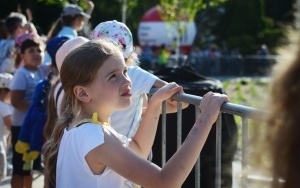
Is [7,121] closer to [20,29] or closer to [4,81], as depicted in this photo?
[4,81]

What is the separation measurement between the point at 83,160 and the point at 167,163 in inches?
12.9

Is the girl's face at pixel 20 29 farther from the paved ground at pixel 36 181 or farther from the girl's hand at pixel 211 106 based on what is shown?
the girl's hand at pixel 211 106

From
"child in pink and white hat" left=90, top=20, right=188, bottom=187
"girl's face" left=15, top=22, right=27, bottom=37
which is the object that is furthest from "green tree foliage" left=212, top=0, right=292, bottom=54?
"child in pink and white hat" left=90, top=20, right=188, bottom=187

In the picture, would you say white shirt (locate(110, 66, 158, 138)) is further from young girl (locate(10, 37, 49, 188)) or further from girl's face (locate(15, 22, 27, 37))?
girl's face (locate(15, 22, 27, 37))

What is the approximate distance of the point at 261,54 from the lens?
39.0 m

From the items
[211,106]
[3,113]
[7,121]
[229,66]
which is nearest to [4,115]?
[3,113]

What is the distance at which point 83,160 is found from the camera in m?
2.58

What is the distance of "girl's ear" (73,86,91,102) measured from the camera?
277 centimetres

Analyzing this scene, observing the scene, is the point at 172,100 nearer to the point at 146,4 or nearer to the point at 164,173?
the point at 164,173

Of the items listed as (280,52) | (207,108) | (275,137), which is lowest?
(207,108)

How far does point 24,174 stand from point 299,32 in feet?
16.1

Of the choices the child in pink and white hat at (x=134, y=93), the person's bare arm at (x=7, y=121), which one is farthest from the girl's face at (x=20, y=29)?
the child in pink and white hat at (x=134, y=93)

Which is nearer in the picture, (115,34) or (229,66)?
(115,34)

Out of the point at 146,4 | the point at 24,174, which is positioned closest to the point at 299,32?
the point at 24,174
